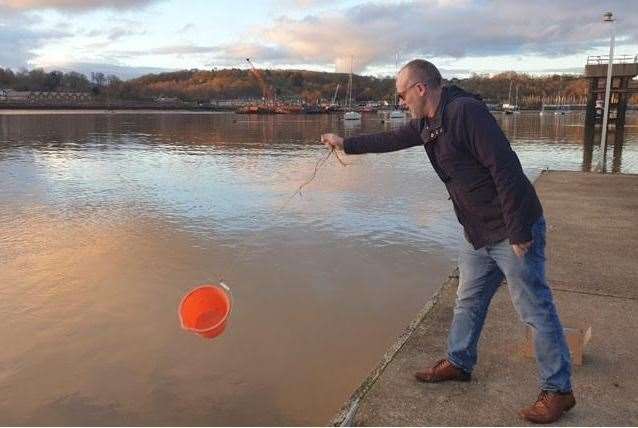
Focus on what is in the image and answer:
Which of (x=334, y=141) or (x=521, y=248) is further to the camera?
(x=334, y=141)

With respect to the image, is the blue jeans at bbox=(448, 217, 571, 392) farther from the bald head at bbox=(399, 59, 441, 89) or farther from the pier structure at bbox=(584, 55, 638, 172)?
the pier structure at bbox=(584, 55, 638, 172)

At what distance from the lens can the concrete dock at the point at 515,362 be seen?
342 cm

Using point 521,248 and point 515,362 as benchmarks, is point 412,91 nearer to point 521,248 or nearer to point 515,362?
point 521,248

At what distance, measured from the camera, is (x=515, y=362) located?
4.05m

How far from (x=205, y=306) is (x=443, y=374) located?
1.84 meters

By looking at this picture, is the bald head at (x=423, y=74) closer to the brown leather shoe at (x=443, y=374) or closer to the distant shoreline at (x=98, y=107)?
the brown leather shoe at (x=443, y=374)

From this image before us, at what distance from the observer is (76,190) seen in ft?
44.8

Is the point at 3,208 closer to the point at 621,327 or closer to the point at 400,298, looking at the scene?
the point at 400,298

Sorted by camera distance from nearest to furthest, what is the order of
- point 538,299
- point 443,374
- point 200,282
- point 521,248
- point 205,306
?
point 521,248, point 538,299, point 443,374, point 205,306, point 200,282

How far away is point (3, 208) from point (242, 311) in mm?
7422

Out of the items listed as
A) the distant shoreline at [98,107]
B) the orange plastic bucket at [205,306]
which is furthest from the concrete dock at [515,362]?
the distant shoreline at [98,107]

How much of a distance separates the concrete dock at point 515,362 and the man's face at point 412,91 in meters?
1.73

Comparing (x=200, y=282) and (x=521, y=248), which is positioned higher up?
(x=521, y=248)

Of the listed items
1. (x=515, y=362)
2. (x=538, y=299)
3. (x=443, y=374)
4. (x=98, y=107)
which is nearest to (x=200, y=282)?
(x=443, y=374)
